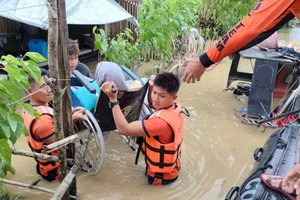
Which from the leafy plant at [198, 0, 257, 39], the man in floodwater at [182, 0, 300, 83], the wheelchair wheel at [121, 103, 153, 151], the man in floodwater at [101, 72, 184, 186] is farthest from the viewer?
the leafy plant at [198, 0, 257, 39]

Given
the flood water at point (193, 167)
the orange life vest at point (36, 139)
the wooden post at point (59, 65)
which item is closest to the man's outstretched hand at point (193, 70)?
the wooden post at point (59, 65)

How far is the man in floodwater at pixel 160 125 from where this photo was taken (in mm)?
2605

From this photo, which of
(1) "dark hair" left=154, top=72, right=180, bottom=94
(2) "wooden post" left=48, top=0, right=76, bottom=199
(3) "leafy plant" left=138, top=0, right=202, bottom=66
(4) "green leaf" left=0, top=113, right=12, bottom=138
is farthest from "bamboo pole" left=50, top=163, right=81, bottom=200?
(3) "leafy plant" left=138, top=0, right=202, bottom=66

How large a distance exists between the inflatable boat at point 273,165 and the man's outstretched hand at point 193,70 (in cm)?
82

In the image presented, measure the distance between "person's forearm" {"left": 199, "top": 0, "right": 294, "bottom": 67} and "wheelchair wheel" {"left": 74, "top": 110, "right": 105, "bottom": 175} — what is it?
4.12 feet

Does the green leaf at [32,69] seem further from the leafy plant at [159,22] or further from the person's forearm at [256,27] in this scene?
the leafy plant at [159,22]

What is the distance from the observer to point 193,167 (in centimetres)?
344

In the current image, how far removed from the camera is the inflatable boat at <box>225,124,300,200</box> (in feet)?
6.48

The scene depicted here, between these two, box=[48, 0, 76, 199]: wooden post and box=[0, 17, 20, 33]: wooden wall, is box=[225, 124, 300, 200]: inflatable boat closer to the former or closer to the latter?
box=[48, 0, 76, 199]: wooden post

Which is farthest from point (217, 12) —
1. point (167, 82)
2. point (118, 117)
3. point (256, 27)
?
point (256, 27)

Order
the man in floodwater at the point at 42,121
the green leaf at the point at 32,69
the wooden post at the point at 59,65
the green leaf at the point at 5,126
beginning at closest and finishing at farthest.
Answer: the green leaf at the point at 5,126 < the green leaf at the point at 32,69 < the wooden post at the point at 59,65 < the man in floodwater at the point at 42,121

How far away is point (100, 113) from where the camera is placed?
2.82 meters

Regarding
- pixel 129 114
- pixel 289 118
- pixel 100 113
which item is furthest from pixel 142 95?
pixel 289 118

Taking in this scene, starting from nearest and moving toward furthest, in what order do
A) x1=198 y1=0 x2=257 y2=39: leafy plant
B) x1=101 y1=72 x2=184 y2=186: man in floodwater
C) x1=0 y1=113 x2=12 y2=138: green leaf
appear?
x1=0 y1=113 x2=12 y2=138: green leaf, x1=101 y1=72 x2=184 y2=186: man in floodwater, x1=198 y1=0 x2=257 y2=39: leafy plant
